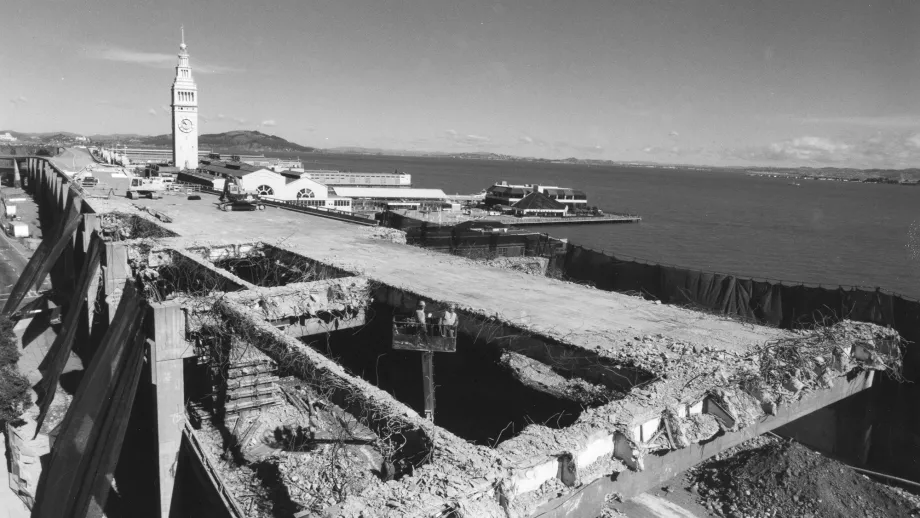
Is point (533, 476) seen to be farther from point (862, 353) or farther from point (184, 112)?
point (184, 112)

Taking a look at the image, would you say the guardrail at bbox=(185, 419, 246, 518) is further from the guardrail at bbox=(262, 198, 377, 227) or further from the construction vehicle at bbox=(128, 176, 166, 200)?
the construction vehicle at bbox=(128, 176, 166, 200)

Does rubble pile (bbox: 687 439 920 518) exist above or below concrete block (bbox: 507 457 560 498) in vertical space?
below

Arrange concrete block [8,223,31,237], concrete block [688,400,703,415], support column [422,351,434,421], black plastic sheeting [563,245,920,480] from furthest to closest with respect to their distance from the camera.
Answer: concrete block [8,223,31,237], black plastic sheeting [563,245,920,480], support column [422,351,434,421], concrete block [688,400,703,415]

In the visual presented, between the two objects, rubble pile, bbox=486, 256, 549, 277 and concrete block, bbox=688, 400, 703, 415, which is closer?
concrete block, bbox=688, 400, 703, 415

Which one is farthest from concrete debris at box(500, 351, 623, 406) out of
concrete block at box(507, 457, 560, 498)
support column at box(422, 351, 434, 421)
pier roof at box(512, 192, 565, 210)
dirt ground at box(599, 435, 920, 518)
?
pier roof at box(512, 192, 565, 210)

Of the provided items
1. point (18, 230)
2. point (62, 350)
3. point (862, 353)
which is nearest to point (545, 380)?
point (862, 353)

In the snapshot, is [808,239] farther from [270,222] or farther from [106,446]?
[106,446]

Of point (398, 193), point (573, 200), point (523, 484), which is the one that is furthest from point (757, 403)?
point (573, 200)
